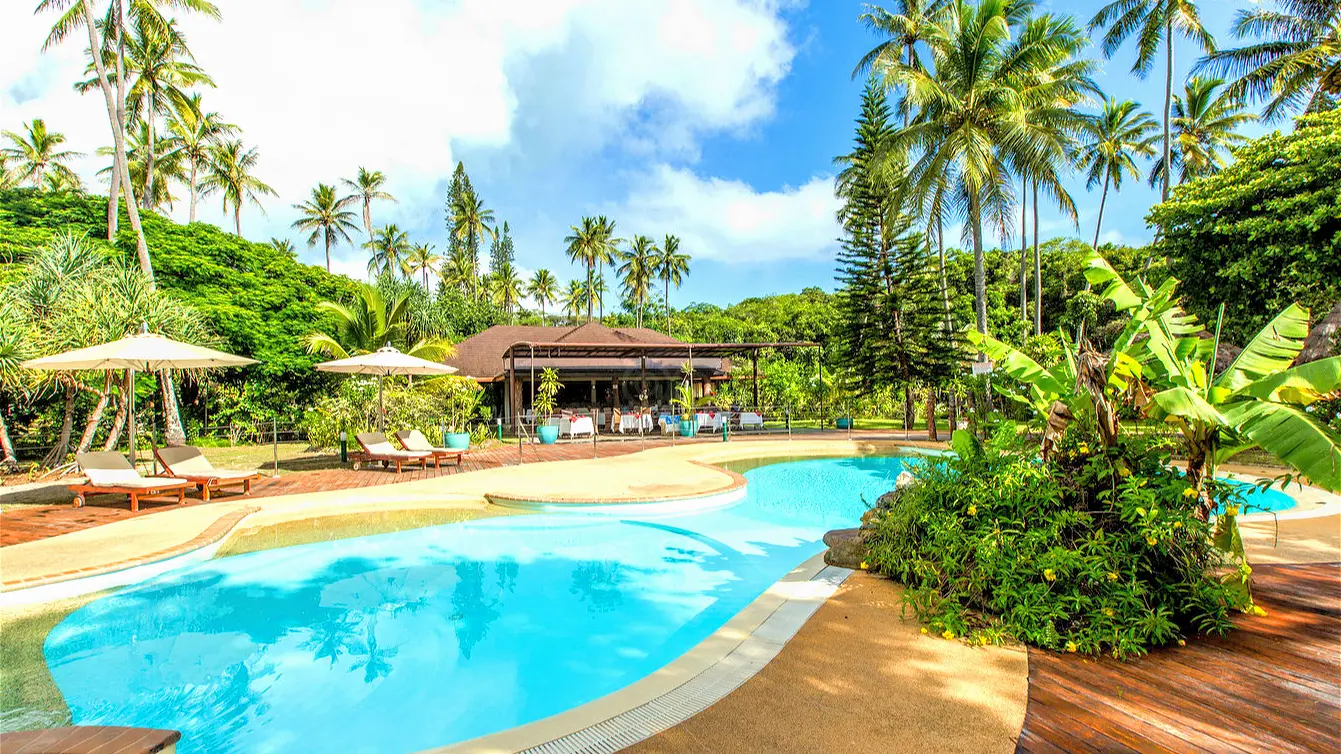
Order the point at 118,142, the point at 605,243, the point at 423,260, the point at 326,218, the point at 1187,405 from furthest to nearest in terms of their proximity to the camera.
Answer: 1. the point at 423,260
2. the point at 605,243
3. the point at 326,218
4. the point at 118,142
5. the point at 1187,405

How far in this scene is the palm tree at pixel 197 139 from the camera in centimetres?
2270

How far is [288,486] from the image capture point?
9.05 metres

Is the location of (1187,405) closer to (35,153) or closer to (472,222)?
(472,222)

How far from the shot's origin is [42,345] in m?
9.41

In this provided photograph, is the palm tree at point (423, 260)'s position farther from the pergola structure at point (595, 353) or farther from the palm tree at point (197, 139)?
the pergola structure at point (595, 353)

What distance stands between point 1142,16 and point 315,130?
86.7 ft

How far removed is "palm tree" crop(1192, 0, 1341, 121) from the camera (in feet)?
47.0

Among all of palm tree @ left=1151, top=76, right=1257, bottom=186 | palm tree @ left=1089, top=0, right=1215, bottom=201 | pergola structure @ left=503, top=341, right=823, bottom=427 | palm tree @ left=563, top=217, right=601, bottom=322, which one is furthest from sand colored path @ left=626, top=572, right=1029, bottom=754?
palm tree @ left=563, top=217, right=601, bottom=322

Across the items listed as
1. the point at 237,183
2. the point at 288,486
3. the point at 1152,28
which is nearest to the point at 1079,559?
the point at 288,486

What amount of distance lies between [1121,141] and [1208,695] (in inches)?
1240

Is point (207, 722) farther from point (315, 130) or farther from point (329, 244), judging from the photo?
point (329, 244)

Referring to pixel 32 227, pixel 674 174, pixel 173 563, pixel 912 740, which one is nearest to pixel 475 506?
pixel 173 563

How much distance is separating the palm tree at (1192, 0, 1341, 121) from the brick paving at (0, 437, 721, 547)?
1836 centimetres

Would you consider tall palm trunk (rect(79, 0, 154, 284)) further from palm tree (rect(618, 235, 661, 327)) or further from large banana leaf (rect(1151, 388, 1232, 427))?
palm tree (rect(618, 235, 661, 327))
